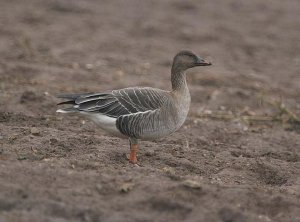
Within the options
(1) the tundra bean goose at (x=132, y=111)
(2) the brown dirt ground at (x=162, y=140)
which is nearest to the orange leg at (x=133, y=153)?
(1) the tundra bean goose at (x=132, y=111)

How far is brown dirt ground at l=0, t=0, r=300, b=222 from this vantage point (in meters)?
7.42

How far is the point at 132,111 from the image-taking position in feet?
29.6

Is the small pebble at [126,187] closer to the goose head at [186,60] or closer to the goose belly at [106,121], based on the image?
the goose belly at [106,121]

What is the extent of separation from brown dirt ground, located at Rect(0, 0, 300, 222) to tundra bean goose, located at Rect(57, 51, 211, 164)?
418 mm

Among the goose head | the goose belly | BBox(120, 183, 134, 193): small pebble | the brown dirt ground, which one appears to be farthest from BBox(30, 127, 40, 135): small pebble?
BBox(120, 183, 134, 193): small pebble

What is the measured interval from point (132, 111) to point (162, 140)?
1.85 meters

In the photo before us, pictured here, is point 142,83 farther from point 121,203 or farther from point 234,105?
point 121,203

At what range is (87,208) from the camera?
7.12m

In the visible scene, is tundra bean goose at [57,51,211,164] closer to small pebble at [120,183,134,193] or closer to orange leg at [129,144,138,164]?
orange leg at [129,144,138,164]

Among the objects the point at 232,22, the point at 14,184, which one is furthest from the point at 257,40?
the point at 14,184

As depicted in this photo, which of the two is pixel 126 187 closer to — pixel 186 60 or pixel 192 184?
pixel 192 184

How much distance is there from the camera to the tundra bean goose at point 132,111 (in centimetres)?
898

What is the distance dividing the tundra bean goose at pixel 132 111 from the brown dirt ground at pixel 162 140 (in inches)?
16.4

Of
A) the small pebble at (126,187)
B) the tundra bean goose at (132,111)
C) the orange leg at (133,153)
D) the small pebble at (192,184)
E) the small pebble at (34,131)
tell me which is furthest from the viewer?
the small pebble at (34,131)
